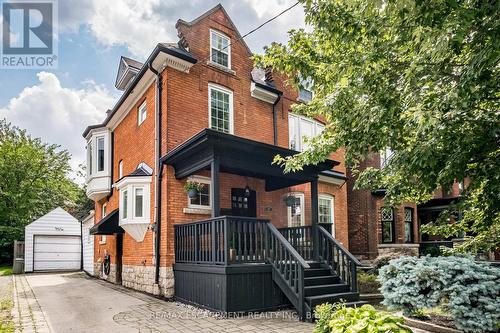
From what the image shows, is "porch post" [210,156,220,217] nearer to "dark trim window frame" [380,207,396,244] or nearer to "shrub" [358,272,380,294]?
"shrub" [358,272,380,294]

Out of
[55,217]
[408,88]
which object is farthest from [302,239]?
[55,217]

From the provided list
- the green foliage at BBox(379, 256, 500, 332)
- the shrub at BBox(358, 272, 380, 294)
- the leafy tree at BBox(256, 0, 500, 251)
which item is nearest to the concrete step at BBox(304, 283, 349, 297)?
the green foliage at BBox(379, 256, 500, 332)

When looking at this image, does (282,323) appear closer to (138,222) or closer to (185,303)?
(185,303)

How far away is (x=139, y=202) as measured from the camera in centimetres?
972

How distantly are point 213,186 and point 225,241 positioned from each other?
1282 mm

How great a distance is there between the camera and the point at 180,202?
352 inches

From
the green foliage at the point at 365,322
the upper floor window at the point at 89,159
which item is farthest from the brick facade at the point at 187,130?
the green foliage at the point at 365,322

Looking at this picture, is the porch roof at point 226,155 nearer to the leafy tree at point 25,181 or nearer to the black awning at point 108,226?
the black awning at point 108,226

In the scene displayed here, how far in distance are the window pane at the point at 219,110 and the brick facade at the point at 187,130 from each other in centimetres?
24

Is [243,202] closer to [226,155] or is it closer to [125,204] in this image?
[226,155]

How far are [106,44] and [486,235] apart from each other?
11.4m

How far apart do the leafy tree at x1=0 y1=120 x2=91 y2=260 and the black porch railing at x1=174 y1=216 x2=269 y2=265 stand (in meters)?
19.5

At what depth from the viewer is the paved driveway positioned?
5785mm

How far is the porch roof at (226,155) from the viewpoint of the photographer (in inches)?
295
